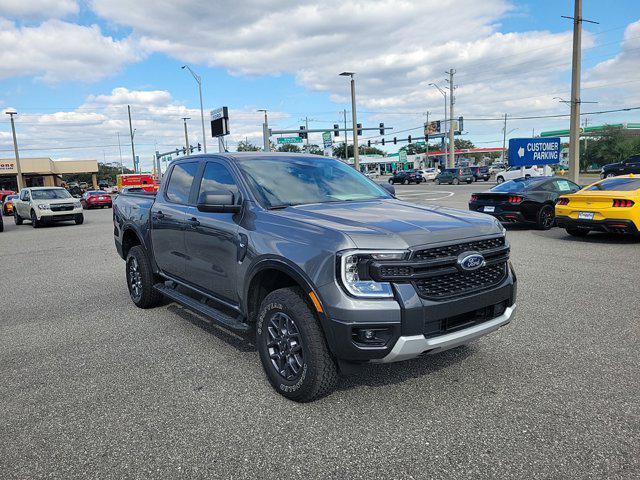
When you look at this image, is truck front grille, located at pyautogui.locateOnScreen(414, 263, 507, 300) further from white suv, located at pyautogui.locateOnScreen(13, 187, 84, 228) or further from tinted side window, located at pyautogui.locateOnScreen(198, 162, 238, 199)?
white suv, located at pyautogui.locateOnScreen(13, 187, 84, 228)

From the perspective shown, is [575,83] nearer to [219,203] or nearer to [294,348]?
[219,203]

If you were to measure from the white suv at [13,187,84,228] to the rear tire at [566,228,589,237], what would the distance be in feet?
59.1

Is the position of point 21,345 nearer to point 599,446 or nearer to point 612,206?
point 599,446

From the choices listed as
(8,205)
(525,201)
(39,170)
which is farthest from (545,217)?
(39,170)

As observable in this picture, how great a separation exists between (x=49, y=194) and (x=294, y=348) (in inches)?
830

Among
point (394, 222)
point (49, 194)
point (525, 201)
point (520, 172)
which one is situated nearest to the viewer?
point (394, 222)

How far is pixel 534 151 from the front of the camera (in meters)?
26.3

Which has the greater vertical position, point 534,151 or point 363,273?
point 534,151

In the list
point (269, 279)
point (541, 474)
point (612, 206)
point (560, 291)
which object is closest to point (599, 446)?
point (541, 474)

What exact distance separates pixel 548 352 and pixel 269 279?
101 inches

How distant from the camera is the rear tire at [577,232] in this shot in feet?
36.3

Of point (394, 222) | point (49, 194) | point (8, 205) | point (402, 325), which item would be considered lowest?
point (8, 205)

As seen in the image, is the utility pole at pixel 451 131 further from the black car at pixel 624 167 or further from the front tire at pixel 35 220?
the front tire at pixel 35 220

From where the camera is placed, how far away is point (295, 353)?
3.49 m
